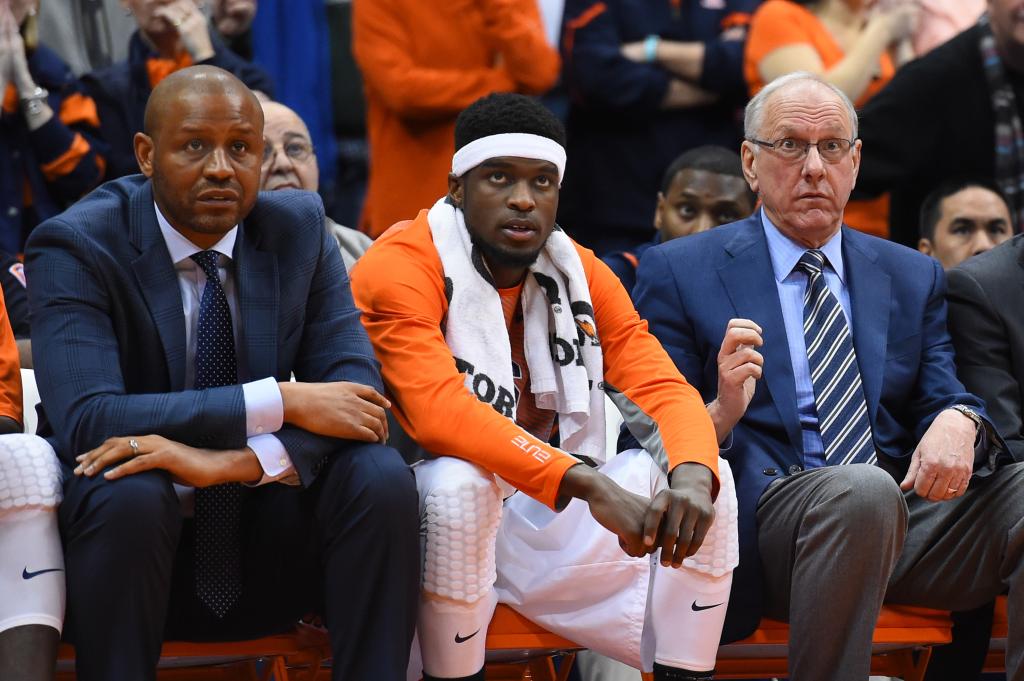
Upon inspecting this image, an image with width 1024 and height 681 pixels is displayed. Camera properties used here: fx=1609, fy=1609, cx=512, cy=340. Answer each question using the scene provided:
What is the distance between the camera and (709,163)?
5824 millimetres

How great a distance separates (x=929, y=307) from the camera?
471cm

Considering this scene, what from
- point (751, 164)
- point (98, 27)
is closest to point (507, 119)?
point (751, 164)

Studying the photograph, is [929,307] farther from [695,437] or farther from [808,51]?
[808,51]

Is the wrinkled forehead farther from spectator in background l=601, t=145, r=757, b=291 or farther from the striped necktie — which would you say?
spectator in background l=601, t=145, r=757, b=291

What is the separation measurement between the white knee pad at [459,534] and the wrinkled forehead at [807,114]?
1.55 meters

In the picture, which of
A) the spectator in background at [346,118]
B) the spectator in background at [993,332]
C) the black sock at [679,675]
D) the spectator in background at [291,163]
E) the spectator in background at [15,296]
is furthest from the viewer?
the spectator in background at [346,118]

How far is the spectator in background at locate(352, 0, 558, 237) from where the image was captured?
633 centimetres

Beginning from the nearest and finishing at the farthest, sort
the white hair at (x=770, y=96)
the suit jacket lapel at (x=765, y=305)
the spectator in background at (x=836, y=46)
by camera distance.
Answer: the suit jacket lapel at (x=765, y=305) < the white hair at (x=770, y=96) < the spectator in background at (x=836, y=46)

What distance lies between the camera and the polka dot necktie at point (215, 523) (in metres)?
3.76

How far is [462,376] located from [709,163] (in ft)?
6.97

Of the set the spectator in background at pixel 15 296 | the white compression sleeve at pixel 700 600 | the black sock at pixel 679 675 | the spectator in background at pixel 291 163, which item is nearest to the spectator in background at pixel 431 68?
the spectator in background at pixel 291 163

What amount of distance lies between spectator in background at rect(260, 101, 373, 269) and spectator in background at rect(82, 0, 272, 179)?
0.52m

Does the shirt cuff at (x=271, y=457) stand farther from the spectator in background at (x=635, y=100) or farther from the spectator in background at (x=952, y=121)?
the spectator in background at (x=952, y=121)

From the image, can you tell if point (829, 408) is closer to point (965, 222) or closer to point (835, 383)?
point (835, 383)
